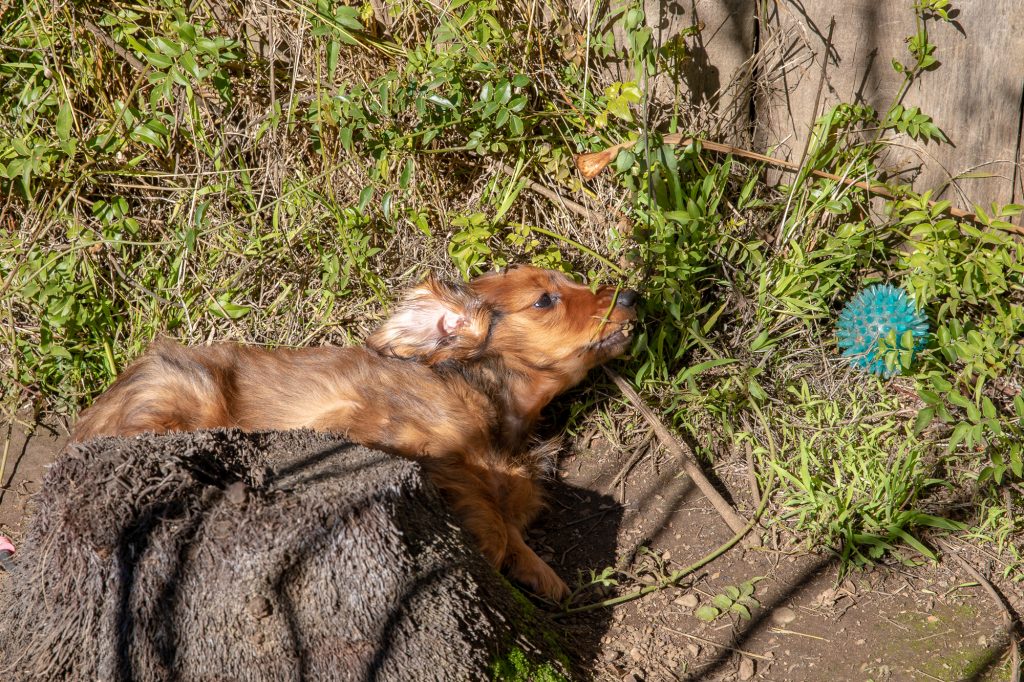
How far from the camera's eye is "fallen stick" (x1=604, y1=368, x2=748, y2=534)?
3709 mm

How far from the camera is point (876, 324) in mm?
3703

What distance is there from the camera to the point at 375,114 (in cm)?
432

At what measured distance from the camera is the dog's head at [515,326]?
4.08 m

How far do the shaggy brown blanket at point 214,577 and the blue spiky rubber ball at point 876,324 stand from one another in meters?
2.18

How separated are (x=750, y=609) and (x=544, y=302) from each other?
5.22 feet

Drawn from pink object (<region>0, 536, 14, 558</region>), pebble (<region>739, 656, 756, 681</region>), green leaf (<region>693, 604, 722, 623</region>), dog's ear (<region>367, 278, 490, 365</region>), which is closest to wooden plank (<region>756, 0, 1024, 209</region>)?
dog's ear (<region>367, 278, 490, 365</region>)

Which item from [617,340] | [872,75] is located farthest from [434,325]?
[872,75]

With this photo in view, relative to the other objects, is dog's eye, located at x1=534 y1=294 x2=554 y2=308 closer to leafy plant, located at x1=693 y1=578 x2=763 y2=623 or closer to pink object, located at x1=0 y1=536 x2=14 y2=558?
leafy plant, located at x1=693 y1=578 x2=763 y2=623

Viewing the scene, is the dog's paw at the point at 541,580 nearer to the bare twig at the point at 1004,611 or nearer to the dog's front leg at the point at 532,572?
the dog's front leg at the point at 532,572

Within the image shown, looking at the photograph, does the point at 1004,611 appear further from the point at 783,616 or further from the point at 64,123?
the point at 64,123

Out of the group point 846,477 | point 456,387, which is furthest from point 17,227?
point 846,477

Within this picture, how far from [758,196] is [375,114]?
73.9 inches

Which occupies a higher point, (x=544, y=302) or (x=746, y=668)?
(x=544, y=302)

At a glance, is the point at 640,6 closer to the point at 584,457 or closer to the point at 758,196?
the point at 758,196
